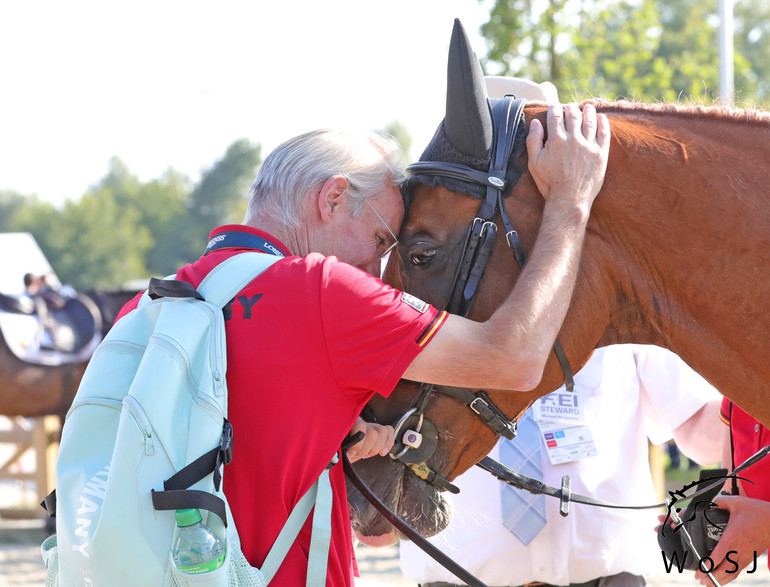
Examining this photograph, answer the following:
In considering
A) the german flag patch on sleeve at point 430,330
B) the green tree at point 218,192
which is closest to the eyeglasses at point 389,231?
the german flag patch on sleeve at point 430,330

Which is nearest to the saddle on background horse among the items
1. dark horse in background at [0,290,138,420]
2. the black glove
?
dark horse in background at [0,290,138,420]

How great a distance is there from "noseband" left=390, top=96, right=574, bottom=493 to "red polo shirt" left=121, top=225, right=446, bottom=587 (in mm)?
247

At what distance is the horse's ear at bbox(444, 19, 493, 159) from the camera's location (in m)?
1.92

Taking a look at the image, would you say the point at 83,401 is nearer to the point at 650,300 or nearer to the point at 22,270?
the point at 650,300

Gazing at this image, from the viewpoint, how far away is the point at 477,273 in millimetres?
1944

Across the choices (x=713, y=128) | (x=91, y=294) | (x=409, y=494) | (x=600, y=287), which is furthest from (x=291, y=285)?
(x=91, y=294)

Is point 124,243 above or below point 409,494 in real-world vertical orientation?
below

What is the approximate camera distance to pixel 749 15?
4441 centimetres

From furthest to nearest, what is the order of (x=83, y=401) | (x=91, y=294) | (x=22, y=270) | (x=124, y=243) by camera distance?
(x=124, y=243), (x=22, y=270), (x=91, y=294), (x=83, y=401)

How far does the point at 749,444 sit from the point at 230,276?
1.81 meters

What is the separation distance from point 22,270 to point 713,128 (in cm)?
1426

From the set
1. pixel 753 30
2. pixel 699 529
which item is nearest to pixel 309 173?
pixel 699 529

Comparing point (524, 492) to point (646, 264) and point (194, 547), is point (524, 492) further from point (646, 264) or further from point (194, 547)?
point (194, 547)

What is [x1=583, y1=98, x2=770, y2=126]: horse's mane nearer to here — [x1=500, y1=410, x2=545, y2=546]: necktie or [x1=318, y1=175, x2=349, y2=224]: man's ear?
[x1=318, y1=175, x2=349, y2=224]: man's ear
